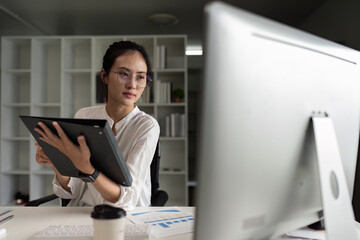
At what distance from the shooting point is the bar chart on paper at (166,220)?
945 millimetres

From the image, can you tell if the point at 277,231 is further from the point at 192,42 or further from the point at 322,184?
the point at 192,42

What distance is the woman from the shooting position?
126 cm

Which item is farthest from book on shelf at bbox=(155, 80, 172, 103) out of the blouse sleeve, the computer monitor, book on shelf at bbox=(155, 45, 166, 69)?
the computer monitor

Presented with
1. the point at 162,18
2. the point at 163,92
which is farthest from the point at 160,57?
the point at 162,18

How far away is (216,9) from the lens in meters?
0.45

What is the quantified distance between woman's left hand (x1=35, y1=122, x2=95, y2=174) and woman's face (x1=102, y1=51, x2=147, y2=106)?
0.51m

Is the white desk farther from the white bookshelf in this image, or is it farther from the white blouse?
the white bookshelf

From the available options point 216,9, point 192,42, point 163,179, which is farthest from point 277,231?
point 192,42

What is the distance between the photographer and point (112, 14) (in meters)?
4.49

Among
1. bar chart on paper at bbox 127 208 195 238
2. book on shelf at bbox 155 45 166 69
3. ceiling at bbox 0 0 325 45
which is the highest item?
ceiling at bbox 0 0 325 45

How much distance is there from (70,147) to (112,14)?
156 inches

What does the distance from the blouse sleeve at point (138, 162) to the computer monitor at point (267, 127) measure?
71 centimetres

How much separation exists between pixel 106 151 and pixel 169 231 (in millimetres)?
320

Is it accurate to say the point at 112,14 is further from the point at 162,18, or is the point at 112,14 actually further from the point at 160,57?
the point at 160,57
